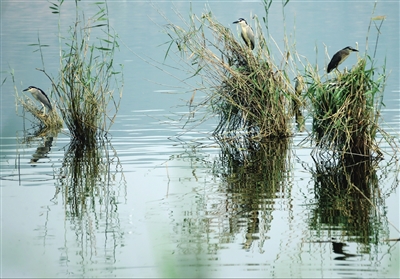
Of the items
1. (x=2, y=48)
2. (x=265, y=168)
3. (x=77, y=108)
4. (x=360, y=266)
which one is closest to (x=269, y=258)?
(x=360, y=266)

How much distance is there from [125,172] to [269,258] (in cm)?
418

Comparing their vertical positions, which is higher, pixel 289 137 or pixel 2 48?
pixel 2 48

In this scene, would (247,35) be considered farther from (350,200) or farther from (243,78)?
(350,200)

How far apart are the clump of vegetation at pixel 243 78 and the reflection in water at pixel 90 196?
1609mm

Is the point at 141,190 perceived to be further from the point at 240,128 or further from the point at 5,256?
the point at 240,128

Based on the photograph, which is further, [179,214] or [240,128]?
[240,128]

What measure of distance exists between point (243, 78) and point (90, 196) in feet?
13.1

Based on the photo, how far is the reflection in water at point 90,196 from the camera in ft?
21.5

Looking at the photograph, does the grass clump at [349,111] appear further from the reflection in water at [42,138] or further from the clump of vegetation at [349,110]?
the reflection in water at [42,138]

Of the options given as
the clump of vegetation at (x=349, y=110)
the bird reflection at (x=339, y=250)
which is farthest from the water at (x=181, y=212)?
the clump of vegetation at (x=349, y=110)

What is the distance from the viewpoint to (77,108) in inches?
465

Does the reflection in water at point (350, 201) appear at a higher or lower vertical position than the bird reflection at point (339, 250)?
higher

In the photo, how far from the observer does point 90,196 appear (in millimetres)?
8438

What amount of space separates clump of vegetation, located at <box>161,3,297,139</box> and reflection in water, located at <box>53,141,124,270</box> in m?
1.61
